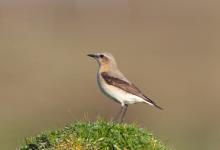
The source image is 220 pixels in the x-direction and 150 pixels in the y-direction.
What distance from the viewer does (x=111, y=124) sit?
35.6ft

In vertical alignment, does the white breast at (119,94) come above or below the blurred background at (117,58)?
below

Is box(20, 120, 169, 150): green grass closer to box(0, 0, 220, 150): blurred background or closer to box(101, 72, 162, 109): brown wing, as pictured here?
box(101, 72, 162, 109): brown wing

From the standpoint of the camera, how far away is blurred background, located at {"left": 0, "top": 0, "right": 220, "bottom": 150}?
894 inches

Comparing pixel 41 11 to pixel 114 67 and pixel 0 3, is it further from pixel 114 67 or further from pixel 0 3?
pixel 114 67

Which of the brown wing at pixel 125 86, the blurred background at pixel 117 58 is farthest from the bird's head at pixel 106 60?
the blurred background at pixel 117 58

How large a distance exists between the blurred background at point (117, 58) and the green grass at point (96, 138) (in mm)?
5793

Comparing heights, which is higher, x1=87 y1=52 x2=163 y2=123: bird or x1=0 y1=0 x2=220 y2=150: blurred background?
x1=0 y1=0 x2=220 y2=150: blurred background

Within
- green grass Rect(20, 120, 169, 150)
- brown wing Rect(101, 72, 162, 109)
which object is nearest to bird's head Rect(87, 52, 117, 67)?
brown wing Rect(101, 72, 162, 109)

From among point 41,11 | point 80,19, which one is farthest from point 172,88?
point 41,11

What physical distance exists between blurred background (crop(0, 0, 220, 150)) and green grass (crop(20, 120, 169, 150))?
5.79m

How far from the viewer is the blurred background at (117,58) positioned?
22719 mm

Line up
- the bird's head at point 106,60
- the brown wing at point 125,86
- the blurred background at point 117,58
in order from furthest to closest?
the blurred background at point 117,58
the bird's head at point 106,60
the brown wing at point 125,86

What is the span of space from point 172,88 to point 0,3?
69.7 feet

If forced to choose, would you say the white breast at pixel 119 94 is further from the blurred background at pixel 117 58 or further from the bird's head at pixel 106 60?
the blurred background at pixel 117 58
